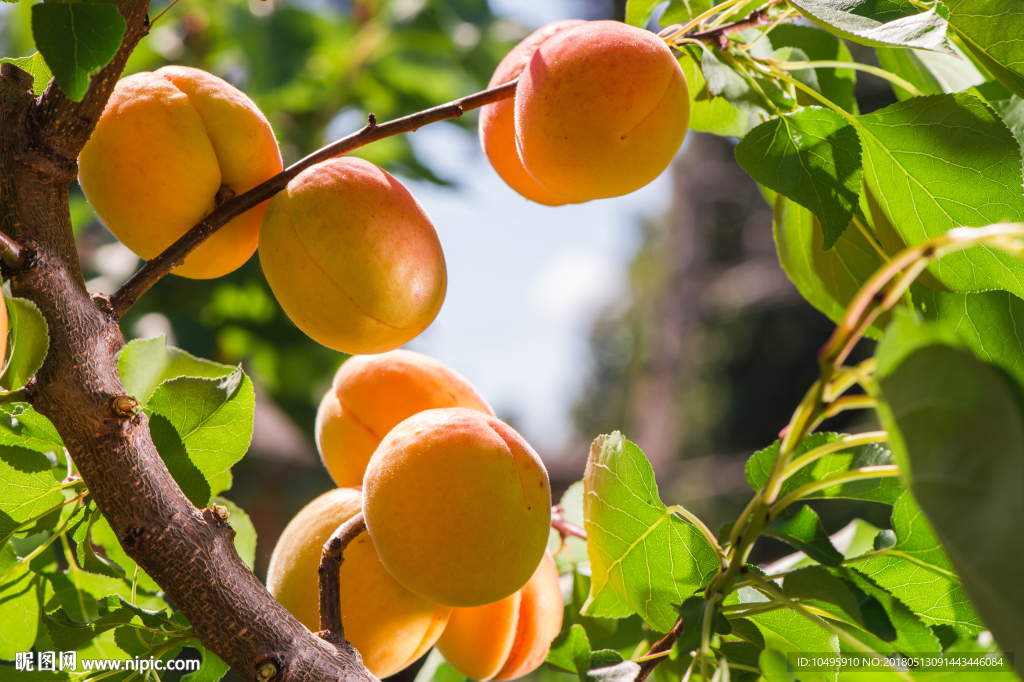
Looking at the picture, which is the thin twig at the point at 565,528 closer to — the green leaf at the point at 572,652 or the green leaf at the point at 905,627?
the green leaf at the point at 572,652

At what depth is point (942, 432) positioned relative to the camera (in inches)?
7.4

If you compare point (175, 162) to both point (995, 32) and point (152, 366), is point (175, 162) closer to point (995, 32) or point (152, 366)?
point (152, 366)

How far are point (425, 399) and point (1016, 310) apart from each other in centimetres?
33

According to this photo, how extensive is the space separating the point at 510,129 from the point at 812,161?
162mm

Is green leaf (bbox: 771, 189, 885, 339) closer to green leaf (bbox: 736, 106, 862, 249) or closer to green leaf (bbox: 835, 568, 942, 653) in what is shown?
green leaf (bbox: 736, 106, 862, 249)

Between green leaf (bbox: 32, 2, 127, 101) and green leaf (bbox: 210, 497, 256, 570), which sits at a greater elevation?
green leaf (bbox: 32, 2, 127, 101)

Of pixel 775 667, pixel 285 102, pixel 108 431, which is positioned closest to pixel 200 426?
pixel 108 431

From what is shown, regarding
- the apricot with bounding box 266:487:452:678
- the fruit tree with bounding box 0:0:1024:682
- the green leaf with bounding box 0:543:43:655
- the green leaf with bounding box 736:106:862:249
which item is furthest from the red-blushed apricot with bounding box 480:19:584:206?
the green leaf with bounding box 0:543:43:655

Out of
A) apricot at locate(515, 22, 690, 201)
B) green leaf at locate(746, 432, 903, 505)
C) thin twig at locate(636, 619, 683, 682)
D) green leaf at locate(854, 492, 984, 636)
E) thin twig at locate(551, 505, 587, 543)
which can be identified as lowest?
thin twig at locate(551, 505, 587, 543)

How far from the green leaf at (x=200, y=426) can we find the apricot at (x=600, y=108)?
19cm

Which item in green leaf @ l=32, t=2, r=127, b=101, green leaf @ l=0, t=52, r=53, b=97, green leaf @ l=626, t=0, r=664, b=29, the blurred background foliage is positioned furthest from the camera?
the blurred background foliage

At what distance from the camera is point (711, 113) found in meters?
0.49

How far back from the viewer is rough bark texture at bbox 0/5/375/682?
31cm

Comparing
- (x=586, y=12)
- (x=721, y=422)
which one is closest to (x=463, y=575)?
(x=586, y=12)
